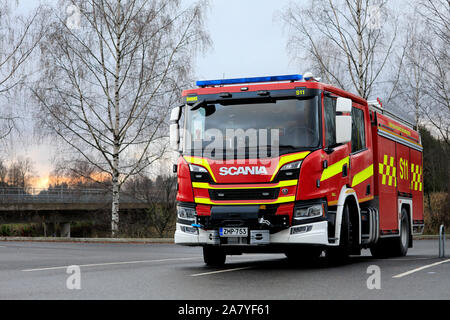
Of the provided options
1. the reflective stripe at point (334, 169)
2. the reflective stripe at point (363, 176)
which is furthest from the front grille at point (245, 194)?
the reflective stripe at point (363, 176)

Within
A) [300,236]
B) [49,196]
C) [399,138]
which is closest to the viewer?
[300,236]

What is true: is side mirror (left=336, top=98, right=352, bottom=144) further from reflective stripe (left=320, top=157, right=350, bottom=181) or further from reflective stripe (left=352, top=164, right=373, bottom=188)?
reflective stripe (left=352, top=164, right=373, bottom=188)

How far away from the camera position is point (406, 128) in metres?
17.5

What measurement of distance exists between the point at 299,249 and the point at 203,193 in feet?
6.74

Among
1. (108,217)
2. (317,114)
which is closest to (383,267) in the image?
(317,114)

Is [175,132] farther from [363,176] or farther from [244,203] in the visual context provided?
[363,176]

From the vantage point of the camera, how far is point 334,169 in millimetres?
11758

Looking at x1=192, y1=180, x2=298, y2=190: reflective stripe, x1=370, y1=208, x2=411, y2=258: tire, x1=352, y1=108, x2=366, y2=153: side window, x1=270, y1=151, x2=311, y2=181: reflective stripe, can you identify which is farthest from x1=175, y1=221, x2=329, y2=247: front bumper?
x1=370, y1=208, x2=411, y2=258: tire

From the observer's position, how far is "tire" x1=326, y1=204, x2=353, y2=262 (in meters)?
12.2

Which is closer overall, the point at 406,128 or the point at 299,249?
the point at 299,249

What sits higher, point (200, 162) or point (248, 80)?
point (248, 80)

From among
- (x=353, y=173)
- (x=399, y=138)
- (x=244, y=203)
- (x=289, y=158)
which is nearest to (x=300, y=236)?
(x=244, y=203)

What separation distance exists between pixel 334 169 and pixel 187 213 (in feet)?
8.86
